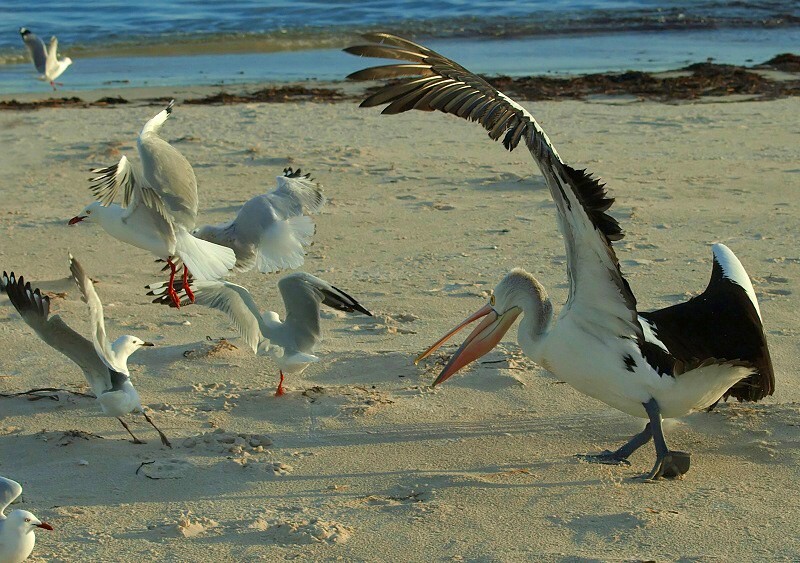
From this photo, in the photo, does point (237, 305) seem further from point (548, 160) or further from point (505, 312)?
point (548, 160)

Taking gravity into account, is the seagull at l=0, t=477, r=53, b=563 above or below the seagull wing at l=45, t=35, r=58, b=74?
below

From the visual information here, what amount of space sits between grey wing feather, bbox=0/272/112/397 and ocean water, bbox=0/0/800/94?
40.8 ft

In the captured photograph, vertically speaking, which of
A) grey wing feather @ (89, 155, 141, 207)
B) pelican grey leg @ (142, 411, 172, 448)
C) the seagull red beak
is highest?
grey wing feather @ (89, 155, 141, 207)

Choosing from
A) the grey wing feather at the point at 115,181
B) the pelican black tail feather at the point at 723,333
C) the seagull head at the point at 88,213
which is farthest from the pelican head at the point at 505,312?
the seagull head at the point at 88,213

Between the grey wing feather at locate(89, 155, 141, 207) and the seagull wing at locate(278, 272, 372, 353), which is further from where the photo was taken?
the grey wing feather at locate(89, 155, 141, 207)

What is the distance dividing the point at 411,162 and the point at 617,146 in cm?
227

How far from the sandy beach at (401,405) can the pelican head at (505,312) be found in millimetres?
380

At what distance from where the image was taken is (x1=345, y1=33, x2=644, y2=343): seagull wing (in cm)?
418

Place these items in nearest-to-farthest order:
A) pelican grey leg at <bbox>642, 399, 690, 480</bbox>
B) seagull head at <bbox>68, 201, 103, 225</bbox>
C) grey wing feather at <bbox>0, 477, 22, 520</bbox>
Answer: grey wing feather at <bbox>0, 477, 22, 520</bbox> < pelican grey leg at <bbox>642, 399, 690, 480</bbox> < seagull head at <bbox>68, 201, 103, 225</bbox>

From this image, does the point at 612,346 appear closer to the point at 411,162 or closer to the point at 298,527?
the point at 298,527

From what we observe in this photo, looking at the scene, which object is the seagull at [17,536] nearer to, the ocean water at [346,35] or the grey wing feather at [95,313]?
the grey wing feather at [95,313]

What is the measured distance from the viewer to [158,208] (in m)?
7.32

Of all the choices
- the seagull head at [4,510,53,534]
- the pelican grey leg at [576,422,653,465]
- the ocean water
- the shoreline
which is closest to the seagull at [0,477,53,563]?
the seagull head at [4,510,53,534]

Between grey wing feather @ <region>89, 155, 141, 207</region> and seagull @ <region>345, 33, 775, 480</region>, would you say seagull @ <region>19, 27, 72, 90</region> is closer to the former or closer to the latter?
grey wing feather @ <region>89, 155, 141, 207</region>
